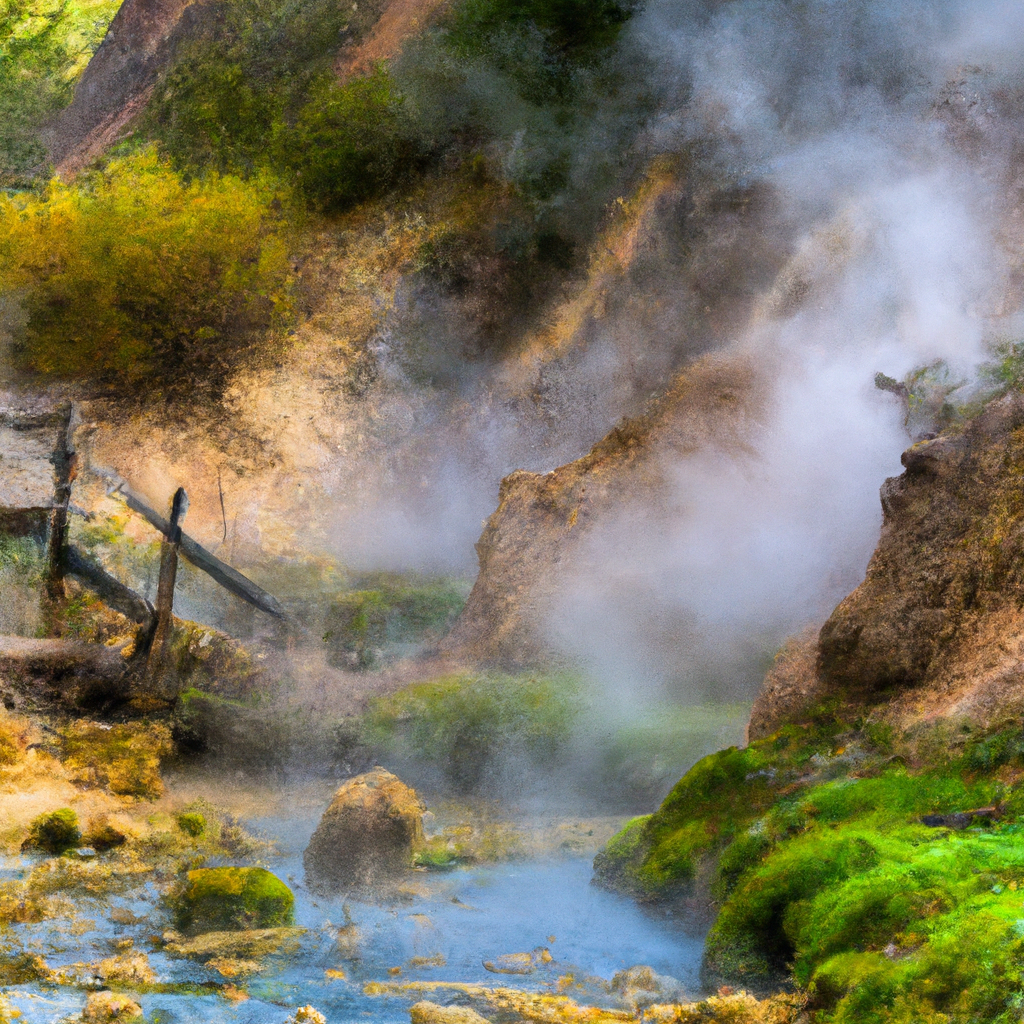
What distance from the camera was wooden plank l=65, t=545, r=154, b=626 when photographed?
14852 millimetres

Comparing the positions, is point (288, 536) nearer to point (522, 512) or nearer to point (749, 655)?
point (522, 512)

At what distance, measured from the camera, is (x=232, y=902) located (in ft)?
33.5

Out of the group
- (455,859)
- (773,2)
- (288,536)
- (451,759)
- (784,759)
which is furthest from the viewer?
(288,536)

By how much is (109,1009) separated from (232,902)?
2.24 m

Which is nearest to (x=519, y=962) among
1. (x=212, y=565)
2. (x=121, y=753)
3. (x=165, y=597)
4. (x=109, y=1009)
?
(x=109, y=1009)

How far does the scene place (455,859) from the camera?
477 inches

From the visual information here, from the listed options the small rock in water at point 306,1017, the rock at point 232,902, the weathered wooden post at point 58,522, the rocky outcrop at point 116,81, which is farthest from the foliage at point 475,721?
the rocky outcrop at point 116,81

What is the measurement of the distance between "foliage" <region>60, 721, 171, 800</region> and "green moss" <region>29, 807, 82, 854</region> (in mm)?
1422

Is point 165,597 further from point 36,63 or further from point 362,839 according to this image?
point 36,63

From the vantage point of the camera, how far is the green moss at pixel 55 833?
11500 millimetres

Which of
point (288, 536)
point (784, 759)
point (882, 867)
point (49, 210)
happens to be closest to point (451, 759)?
point (784, 759)

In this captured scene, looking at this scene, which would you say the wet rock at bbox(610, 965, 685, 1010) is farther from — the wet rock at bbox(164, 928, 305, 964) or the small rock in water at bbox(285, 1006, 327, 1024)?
the wet rock at bbox(164, 928, 305, 964)

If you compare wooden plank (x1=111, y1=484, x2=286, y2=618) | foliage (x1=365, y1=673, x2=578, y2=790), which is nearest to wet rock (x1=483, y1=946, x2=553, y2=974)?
foliage (x1=365, y1=673, x2=578, y2=790)

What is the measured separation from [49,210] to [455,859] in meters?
18.8
